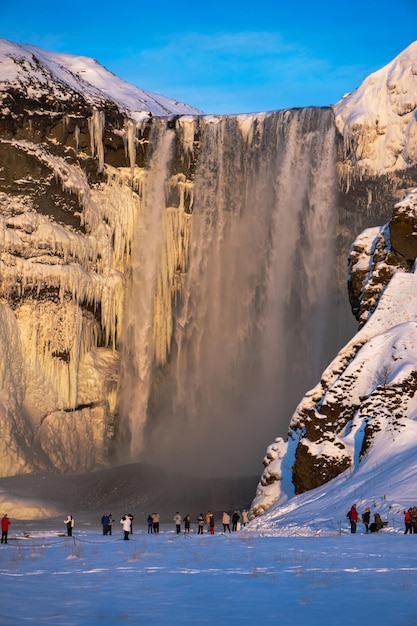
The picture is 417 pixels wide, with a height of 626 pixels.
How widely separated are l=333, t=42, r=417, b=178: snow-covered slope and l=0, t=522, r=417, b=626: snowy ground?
41.2 m

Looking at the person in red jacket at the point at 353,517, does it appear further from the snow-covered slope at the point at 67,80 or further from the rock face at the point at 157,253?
the snow-covered slope at the point at 67,80

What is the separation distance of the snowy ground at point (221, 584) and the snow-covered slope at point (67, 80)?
4838 cm

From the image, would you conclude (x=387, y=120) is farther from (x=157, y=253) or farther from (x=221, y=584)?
(x=221, y=584)

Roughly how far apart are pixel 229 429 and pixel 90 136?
21.9m

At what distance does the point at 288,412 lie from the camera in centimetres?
6347

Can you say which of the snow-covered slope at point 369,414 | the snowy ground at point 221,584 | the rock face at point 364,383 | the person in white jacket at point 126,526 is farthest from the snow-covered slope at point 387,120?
the snowy ground at point 221,584

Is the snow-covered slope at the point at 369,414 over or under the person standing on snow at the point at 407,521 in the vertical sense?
over

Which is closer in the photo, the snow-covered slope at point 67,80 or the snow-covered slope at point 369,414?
the snow-covered slope at point 369,414

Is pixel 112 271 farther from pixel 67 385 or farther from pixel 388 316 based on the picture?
pixel 388 316

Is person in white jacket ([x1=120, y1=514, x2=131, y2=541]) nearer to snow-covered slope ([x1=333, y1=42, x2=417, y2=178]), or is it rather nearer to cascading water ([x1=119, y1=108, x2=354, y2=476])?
cascading water ([x1=119, y1=108, x2=354, y2=476])

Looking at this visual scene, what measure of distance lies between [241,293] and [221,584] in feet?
174

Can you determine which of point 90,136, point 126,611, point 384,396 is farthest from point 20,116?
point 126,611

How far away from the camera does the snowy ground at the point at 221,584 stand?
1166 cm

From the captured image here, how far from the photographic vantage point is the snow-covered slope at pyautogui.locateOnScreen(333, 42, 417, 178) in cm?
5950
